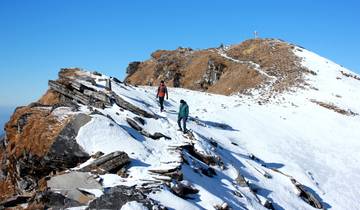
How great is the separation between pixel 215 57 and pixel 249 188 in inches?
1894

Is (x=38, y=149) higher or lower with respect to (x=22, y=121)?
lower

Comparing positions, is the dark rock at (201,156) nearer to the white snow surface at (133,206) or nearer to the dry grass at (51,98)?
the white snow surface at (133,206)

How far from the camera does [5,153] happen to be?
938 inches

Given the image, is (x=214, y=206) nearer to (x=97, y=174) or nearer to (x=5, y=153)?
(x=97, y=174)

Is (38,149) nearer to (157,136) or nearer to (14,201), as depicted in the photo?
(14,201)

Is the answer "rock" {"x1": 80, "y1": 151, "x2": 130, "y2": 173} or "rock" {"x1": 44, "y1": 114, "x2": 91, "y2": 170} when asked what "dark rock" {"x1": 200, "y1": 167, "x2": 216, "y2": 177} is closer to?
"rock" {"x1": 80, "y1": 151, "x2": 130, "y2": 173}

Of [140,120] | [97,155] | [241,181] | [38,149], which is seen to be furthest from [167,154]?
[38,149]

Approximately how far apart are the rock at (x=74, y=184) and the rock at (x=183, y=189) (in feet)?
9.29

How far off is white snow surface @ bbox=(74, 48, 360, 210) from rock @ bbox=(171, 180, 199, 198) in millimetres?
280

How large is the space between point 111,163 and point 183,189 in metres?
3.10

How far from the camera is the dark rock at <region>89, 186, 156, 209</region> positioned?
1480 cm

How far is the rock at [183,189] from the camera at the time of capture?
16.8m

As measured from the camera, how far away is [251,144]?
1272 inches

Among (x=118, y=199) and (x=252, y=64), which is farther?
(x=252, y=64)
